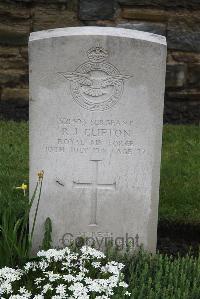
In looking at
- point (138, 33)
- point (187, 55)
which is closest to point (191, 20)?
point (187, 55)

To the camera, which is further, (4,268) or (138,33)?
(138,33)

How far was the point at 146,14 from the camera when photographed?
22.9ft

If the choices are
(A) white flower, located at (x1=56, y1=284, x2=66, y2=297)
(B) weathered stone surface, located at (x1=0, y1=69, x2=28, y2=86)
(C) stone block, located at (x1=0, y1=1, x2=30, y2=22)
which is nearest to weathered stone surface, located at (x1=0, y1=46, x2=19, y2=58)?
(B) weathered stone surface, located at (x1=0, y1=69, x2=28, y2=86)

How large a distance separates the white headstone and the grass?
524mm

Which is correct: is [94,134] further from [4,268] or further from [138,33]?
[4,268]

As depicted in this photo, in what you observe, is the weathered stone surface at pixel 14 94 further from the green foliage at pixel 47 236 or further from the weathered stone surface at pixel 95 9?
the green foliage at pixel 47 236

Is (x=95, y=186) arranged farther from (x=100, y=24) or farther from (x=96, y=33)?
(x=100, y=24)

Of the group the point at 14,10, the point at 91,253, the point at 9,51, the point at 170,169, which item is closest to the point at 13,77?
the point at 9,51

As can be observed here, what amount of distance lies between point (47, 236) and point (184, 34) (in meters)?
3.73

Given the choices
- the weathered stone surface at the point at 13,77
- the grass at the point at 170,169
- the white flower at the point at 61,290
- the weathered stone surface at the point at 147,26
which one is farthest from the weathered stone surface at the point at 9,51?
the white flower at the point at 61,290

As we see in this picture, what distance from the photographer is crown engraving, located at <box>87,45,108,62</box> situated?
12.2 feet

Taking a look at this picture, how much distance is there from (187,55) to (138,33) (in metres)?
3.40

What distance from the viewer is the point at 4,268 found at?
354 cm

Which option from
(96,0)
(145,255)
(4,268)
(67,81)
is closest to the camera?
(4,268)
